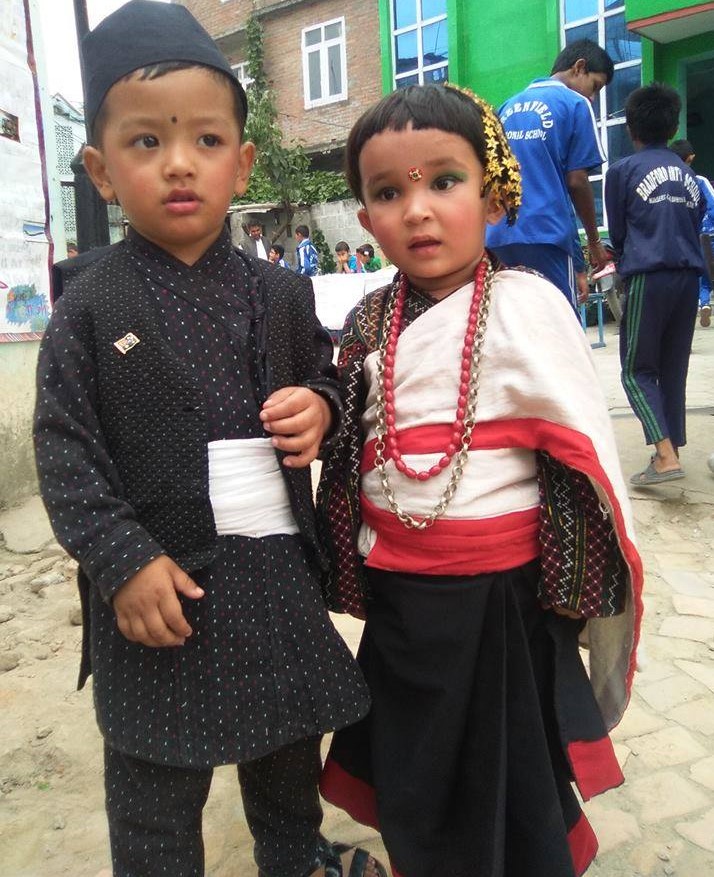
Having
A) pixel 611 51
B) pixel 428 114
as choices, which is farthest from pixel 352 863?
pixel 611 51

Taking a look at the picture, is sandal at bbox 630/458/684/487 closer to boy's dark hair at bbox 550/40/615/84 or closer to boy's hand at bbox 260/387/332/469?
boy's dark hair at bbox 550/40/615/84

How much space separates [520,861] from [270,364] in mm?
986

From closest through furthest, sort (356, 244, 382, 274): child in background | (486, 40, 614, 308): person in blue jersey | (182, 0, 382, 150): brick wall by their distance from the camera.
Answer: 1. (486, 40, 614, 308): person in blue jersey
2. (356, 244, 382, 274): child in background
3. (182, 0, 382, 150): brick wall

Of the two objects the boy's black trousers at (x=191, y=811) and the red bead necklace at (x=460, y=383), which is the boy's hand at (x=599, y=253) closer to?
the red bead necklace at (x=460, y=383)

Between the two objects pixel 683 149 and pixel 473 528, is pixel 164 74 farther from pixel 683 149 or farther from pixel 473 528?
pixel 683 149

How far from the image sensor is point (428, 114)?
1.29 m

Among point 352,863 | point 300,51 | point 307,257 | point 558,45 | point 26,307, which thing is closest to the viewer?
point 352,863

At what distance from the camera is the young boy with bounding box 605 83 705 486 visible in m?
3.57

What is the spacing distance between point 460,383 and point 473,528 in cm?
25

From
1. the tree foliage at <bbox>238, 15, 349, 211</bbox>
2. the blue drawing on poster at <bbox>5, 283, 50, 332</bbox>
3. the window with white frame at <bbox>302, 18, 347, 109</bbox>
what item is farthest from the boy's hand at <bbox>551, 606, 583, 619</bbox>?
the window with white frame at <bbox>302, 18, 347, 109</bbox>

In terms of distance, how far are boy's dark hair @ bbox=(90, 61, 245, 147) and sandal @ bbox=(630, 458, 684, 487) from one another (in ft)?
9.80

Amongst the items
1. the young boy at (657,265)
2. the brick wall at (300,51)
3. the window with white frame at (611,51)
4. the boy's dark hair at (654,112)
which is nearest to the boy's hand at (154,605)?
the young boy at (657,265)

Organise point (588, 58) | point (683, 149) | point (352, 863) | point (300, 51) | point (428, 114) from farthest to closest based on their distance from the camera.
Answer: point (300, 51) < point (683, 149) < point (588, 58) < point (352, 863) < point (428, 114)

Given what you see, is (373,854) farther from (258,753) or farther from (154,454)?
(154,454)
